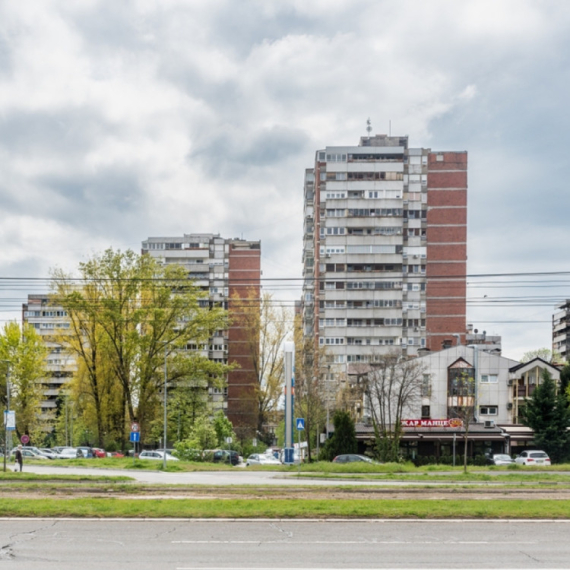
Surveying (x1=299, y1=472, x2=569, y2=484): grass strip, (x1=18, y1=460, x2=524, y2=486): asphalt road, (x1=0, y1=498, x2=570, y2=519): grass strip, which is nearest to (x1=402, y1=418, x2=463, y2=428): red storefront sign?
(x1=18, y1=460, x2=524, y2=486): asphalt road

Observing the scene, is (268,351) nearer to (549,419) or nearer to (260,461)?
(260,461)

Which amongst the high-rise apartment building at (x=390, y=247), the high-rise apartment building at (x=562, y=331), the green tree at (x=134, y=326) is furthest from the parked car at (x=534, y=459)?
the high-rise apartment building at (x=562, y=331)

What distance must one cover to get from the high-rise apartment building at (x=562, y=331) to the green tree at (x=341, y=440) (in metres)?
A: 119

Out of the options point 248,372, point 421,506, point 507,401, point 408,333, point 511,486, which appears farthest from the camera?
point 248,372

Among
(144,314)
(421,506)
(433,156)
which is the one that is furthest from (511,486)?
(433,156)

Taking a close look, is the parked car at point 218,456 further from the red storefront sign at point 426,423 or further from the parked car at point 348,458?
the red storefront sign at point 426,423

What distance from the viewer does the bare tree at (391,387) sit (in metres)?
57.9

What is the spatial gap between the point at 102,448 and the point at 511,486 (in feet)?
140

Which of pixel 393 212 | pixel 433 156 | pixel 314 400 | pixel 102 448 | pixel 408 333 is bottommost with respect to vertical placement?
pixel 102 448

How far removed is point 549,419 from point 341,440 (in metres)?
19.0

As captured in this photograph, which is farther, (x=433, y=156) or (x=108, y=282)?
(x=433, y=156)

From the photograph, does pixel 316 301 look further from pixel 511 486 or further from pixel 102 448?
pixel 511 486

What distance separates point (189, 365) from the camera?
211 ft

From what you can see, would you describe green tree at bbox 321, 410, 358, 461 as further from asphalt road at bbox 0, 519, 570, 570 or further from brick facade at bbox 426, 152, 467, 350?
brick facade at bbox 426, 152, 467, 350
